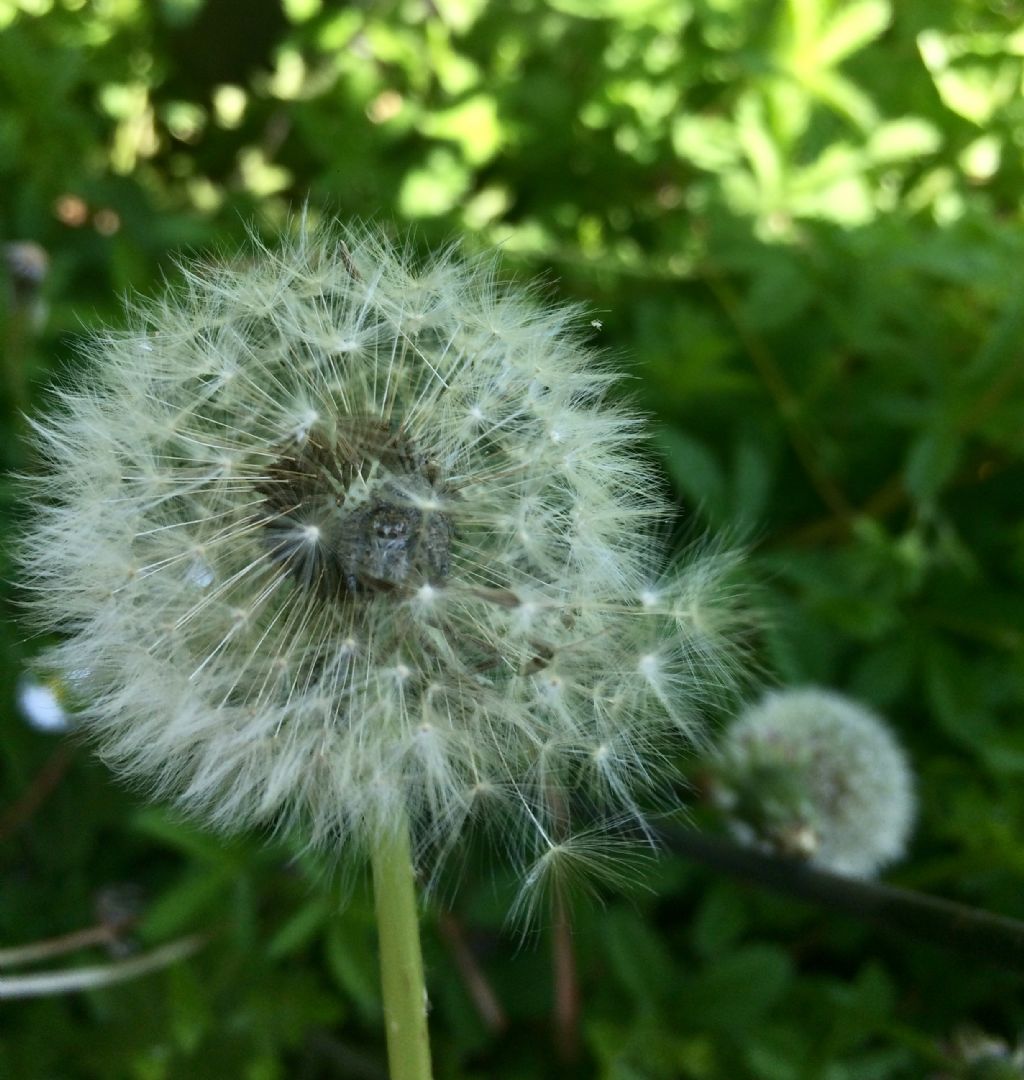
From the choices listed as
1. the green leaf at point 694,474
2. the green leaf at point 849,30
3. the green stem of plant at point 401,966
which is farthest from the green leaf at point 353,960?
the green leaf at point 849,30

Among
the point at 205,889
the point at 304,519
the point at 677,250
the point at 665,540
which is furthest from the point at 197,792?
the point at 677,250

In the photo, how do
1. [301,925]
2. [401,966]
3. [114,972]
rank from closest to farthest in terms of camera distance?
[401,966]
[301,925]
[114,972]

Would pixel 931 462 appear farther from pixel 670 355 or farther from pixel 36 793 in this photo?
pixel 36 793

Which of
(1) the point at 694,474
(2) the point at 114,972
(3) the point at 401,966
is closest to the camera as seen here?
(3) the point at 401,966

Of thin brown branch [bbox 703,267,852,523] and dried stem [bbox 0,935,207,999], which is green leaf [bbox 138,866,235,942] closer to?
dried stem [bbox 0,935,207,999]

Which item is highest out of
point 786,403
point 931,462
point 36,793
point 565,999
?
point 786,403

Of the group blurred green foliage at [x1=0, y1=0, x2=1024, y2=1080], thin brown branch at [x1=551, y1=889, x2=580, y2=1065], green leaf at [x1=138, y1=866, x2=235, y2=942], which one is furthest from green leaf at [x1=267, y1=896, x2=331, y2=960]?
thin brown branch at [x1=551, y1=889, x2=580, y2=1065]

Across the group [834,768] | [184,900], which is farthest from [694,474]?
[184,900]
